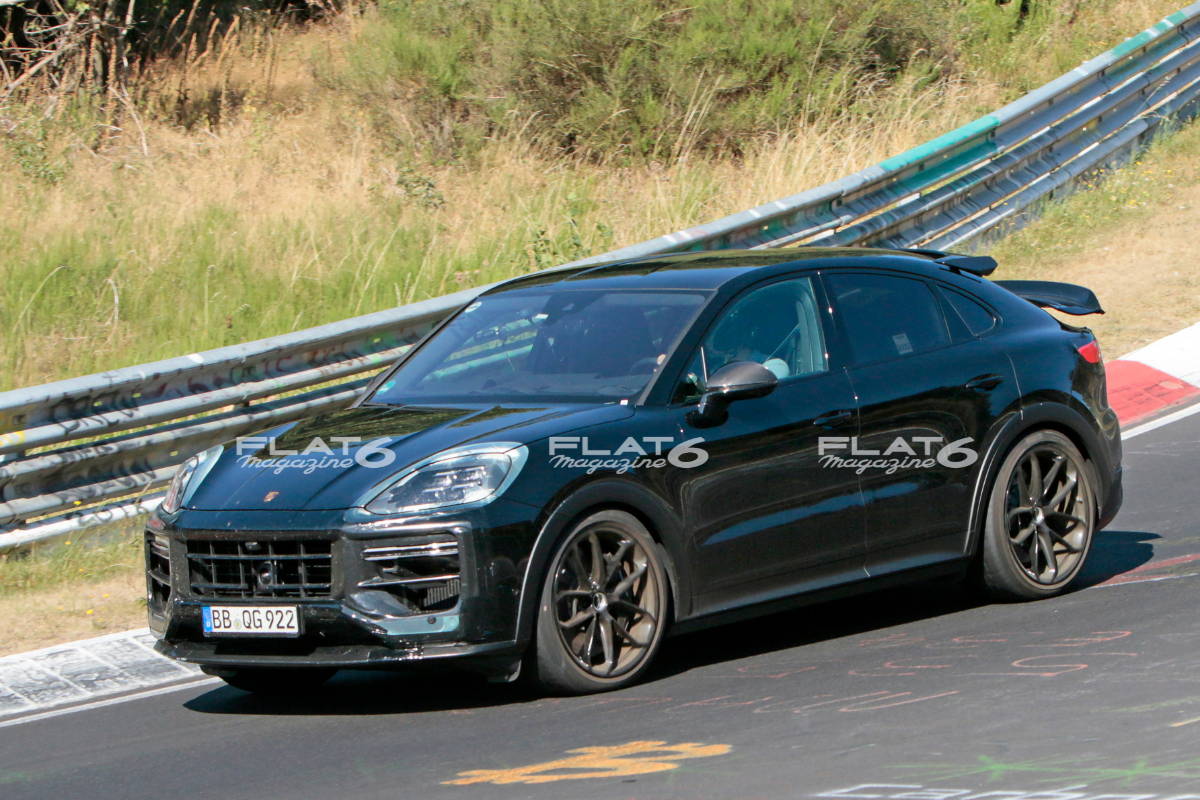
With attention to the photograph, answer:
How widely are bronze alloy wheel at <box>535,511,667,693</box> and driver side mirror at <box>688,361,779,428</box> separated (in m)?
0.53

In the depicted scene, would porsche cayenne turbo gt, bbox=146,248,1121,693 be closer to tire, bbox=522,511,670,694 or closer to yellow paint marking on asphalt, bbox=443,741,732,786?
tire, bbox=522,511,670,694

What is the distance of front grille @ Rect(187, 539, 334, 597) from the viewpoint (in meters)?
5.48

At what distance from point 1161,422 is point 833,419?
16.7 ft

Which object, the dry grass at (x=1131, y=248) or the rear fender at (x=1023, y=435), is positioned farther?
the dry grass at (x=1131, y=248)

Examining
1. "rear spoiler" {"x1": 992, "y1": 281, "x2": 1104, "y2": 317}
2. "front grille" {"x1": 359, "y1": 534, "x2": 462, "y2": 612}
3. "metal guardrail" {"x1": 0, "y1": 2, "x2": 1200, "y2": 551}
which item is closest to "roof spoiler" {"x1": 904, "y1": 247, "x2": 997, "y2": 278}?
"rear spoiler" {"x1": 992, "y1": 281, "x2": 1104, "y2": 317}

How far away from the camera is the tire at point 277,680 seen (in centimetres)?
625

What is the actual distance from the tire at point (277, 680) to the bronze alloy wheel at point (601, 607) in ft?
3.56

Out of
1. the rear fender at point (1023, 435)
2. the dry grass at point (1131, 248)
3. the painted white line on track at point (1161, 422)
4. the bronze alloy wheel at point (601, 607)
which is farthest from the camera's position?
the dry grass at point (1131, 248)

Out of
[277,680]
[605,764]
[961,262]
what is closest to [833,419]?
[961,262]

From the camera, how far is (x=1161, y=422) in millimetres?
10625

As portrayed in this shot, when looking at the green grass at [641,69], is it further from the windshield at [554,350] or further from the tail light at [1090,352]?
the windshield at [554,350]

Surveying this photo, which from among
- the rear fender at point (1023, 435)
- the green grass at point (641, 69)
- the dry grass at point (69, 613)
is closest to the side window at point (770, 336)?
the rear fender at point (1023, 435)

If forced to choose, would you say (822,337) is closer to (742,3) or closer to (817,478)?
(817,478)

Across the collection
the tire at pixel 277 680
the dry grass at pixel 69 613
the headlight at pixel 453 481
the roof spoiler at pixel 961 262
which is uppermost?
the roof spoiler at pixel 961 262
